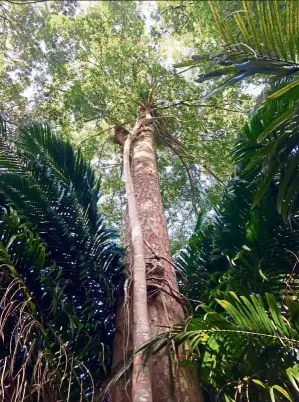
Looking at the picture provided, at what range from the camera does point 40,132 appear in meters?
3.57

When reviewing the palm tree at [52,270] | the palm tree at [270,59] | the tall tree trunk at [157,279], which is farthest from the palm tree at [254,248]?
the palm tree at [52,270]

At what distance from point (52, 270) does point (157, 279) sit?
645 millimetres

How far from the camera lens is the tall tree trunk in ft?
7.88

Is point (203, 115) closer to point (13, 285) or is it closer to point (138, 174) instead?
point (138, 174)

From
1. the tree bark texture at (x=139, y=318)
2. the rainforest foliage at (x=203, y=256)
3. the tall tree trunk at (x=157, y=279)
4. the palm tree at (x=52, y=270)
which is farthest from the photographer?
the palm tree at (x=52, y=270)

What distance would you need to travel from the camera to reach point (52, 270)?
2895 mm

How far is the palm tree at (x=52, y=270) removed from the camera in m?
2.54

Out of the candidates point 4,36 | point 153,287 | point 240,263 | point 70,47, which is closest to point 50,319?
point 153,287

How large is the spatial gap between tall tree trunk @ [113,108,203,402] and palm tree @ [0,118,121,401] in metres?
0.22

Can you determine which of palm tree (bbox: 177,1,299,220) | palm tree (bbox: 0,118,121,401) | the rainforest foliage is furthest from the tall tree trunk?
palm tree (bbox: 177,1,299,220)

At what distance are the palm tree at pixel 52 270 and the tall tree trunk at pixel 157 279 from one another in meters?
0.22

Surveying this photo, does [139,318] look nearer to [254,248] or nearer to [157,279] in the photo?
[157,279]

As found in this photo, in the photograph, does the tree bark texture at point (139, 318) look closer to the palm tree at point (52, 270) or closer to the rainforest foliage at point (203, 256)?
the rainforest foliage at point (203, 256)

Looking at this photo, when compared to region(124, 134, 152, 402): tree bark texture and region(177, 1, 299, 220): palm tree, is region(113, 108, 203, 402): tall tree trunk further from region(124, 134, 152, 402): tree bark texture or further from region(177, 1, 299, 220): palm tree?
region(177, 1, 299, 220): palm tree
